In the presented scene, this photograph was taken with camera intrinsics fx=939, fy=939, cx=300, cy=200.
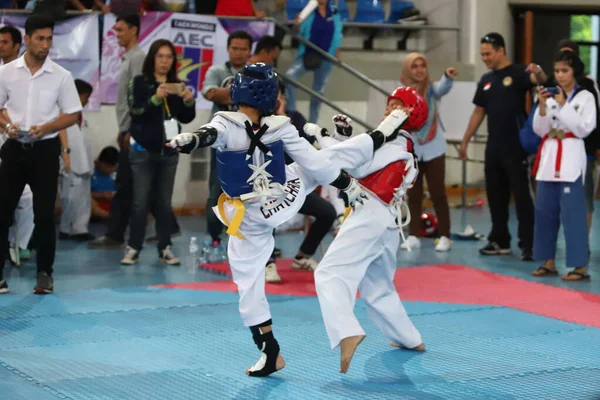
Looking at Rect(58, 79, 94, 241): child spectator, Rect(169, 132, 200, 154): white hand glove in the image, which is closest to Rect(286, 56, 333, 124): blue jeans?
Rect(58, 79, 94, 241): child spectator

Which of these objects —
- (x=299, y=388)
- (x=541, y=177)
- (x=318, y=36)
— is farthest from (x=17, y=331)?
(x=318, y=36)

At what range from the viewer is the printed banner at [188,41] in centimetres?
1017

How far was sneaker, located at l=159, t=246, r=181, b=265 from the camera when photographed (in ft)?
26.7

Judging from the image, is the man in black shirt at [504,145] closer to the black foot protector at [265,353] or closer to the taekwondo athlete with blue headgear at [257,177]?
the taekwondo athlete with blue headgear at [257,177]

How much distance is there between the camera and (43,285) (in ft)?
22.3

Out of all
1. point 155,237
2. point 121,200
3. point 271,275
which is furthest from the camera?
point 155,237

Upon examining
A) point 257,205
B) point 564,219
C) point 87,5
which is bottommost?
point 564,219

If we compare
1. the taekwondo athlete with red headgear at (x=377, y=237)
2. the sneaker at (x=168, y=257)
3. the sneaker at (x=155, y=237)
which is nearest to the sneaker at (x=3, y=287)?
the sneaker at (x=168, y=257)

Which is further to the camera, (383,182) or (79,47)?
(79,47)

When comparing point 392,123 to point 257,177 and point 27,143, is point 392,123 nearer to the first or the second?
point 257,177

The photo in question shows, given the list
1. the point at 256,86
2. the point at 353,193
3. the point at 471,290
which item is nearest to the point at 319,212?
the point at 471,290

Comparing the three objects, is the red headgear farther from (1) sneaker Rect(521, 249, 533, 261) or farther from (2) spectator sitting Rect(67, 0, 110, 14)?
(2) spectator sitting Rect(67, 0, 110, 14)

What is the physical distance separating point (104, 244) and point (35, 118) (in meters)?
2.53

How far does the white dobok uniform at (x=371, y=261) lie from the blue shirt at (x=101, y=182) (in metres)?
5.84
